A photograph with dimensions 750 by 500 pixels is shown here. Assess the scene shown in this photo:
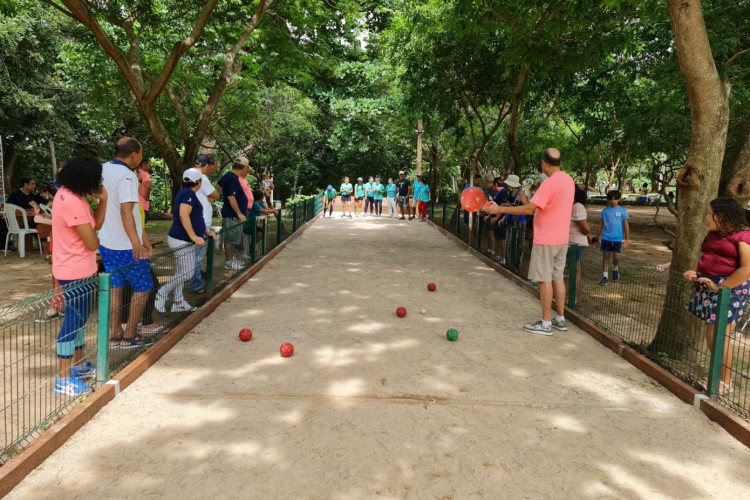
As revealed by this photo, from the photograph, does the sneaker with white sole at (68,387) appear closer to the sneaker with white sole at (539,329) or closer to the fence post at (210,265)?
the fence post at (210,265)

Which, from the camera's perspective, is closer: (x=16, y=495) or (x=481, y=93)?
(x=16, y=495)

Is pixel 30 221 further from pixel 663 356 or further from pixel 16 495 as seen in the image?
pixel 663 356

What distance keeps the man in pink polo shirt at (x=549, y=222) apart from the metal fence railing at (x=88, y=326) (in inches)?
145

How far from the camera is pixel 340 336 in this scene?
6.01 m

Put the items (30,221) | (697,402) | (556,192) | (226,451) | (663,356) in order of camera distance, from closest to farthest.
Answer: (226,451), (697,402), (663,356), (556,192), (30,221)

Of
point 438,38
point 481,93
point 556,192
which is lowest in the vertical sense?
point 556,192

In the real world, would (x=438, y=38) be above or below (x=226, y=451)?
above

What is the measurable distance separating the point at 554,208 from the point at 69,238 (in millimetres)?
4818

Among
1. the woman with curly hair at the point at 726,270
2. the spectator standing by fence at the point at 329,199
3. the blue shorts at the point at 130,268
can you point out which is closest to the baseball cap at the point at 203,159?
the blue shorts at the point at 130,268

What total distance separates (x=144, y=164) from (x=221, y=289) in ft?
6.67

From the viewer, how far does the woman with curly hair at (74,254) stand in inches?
156

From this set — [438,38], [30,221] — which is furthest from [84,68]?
[438,38]

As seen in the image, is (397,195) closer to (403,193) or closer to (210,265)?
(403,193)

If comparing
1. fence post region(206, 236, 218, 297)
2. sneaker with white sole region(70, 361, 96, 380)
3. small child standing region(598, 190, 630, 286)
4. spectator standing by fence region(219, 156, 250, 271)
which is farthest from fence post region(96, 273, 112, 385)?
small child standing region(598, 190, 630, 286)
